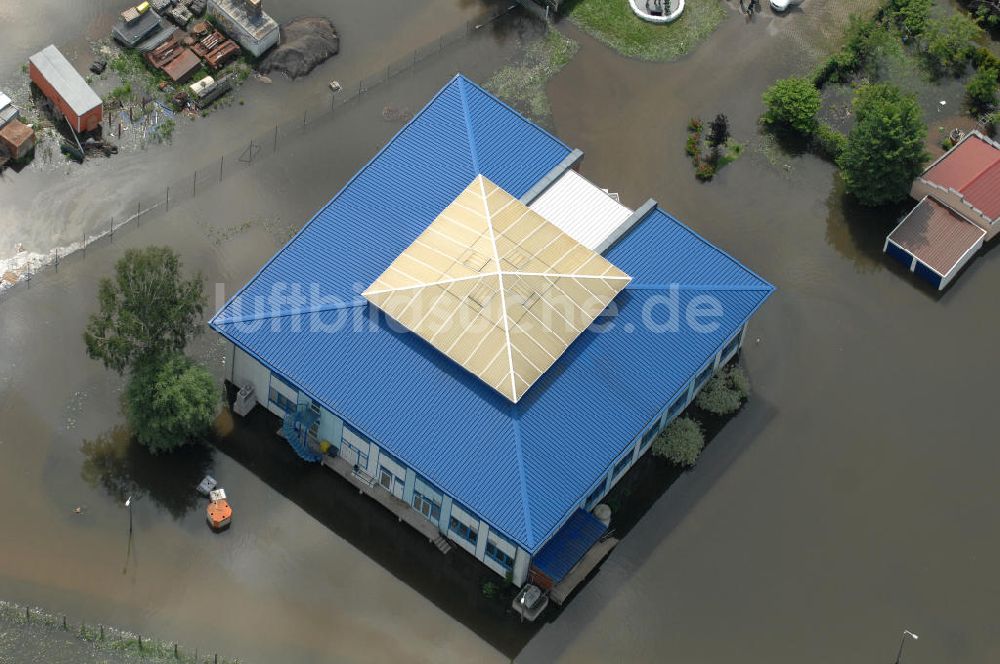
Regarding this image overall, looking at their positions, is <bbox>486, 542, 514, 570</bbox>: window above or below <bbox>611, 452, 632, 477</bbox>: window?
below

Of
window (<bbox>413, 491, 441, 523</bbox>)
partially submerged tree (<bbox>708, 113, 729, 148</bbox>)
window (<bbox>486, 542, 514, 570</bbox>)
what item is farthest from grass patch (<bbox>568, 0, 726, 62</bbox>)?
window (<bbox>486, 542, 514, 570</bbox>)

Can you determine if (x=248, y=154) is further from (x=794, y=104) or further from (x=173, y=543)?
(x=794, y=104)

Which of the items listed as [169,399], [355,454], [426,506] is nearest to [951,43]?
[426,506]

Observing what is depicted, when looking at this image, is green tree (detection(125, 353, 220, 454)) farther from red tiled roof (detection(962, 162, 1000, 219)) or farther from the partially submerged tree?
red tiled roof (detection(962, 162, 1000, 219))

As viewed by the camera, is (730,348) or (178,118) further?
(178,118)

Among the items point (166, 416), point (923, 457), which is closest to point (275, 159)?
point (166, 416)
